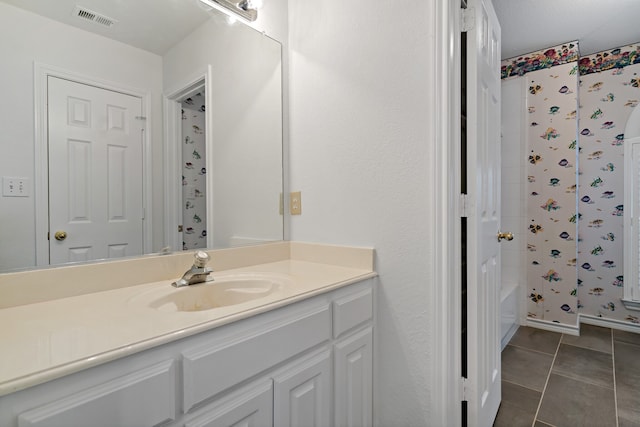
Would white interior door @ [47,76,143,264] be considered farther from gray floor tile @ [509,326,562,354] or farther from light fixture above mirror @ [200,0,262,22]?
gray floor tile @ [509,326,562,354]

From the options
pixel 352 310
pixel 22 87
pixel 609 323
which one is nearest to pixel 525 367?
pixel 609 323

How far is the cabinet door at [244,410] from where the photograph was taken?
74 centimetres

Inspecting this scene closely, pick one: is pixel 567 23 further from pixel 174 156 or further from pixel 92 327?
pixel 92 327

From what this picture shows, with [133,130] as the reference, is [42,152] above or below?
below

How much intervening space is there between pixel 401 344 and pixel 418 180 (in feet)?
2.13

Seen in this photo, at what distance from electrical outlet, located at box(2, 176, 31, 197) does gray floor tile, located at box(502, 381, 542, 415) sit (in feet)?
7.61

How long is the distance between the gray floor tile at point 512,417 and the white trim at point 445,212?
61 cm

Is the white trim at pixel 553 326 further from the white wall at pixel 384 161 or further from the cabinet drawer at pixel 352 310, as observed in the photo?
the cabinet drawer at pixel 352 310

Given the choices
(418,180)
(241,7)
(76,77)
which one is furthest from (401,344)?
(241,7)

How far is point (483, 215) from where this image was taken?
4.52 feet

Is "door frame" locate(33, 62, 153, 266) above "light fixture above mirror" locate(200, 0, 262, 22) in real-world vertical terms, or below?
below

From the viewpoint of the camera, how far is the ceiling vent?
1019mm

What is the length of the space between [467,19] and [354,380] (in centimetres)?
145

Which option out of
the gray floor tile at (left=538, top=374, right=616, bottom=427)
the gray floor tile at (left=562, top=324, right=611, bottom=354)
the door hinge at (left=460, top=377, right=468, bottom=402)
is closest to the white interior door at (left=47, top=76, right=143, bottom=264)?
the door hinge at (left=460, top=377, right=468, bottom=402)
